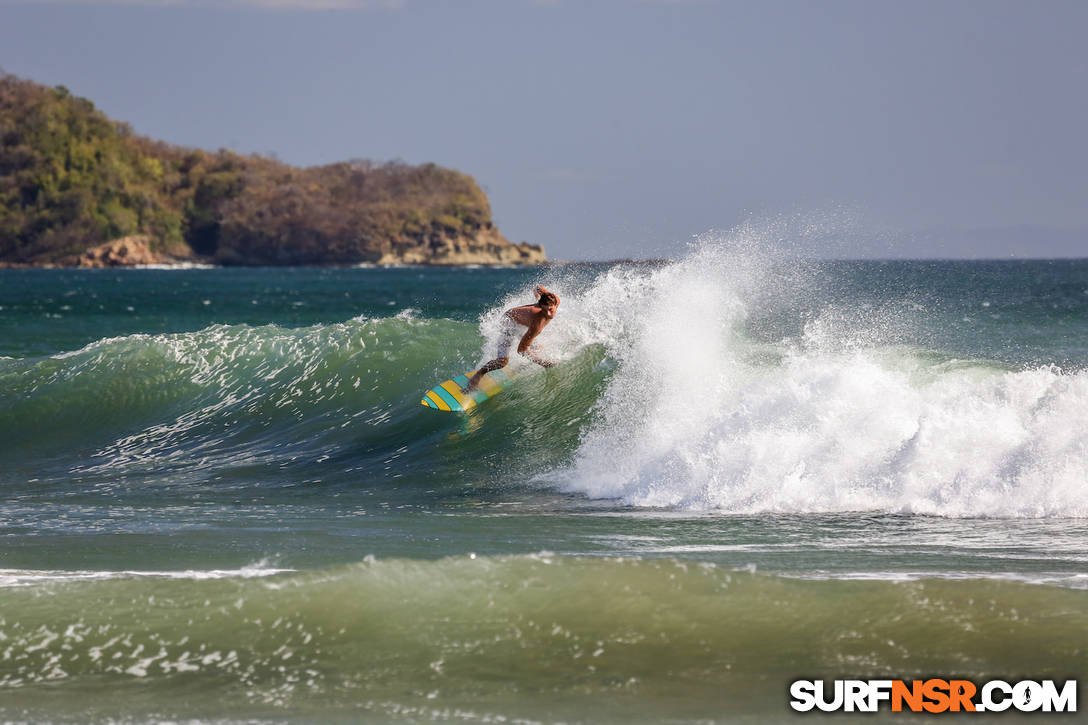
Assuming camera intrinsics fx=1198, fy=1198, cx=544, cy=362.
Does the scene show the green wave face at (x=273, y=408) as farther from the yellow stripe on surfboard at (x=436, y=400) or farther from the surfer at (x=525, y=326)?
the surfer at (x=525, y=326)

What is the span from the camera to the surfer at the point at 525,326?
13.1m

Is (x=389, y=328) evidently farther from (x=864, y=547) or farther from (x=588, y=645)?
(x=588, y=645)

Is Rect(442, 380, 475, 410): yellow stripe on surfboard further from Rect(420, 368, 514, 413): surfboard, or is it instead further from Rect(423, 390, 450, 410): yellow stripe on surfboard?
Rect(423, 390, 450, 410): yellow stripe on surfboard

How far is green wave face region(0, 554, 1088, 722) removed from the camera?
580 cm

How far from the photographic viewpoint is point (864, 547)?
8.51 metres

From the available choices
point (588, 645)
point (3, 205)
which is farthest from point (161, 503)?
point (3, 205)

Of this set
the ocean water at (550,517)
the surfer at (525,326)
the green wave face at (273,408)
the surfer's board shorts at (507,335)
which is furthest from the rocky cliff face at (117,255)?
the surfer's board shorts at (507,335)

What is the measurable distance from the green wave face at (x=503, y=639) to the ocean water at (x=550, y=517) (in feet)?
0.07

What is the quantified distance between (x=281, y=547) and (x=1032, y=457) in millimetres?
6227

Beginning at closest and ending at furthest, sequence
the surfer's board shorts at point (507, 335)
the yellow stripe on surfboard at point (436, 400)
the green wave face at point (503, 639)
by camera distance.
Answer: the green wave face at point (503, 639), the surfer's board shorts at point (507, 335), the yellow stripe on surfboard at point (436, 400)

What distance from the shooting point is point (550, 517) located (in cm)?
984

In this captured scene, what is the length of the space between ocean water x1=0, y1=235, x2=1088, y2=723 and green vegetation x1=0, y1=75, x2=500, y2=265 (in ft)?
467

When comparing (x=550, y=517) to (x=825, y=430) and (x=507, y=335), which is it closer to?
(x=825, y=430)

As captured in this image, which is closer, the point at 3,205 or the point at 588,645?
the point at 588,645
